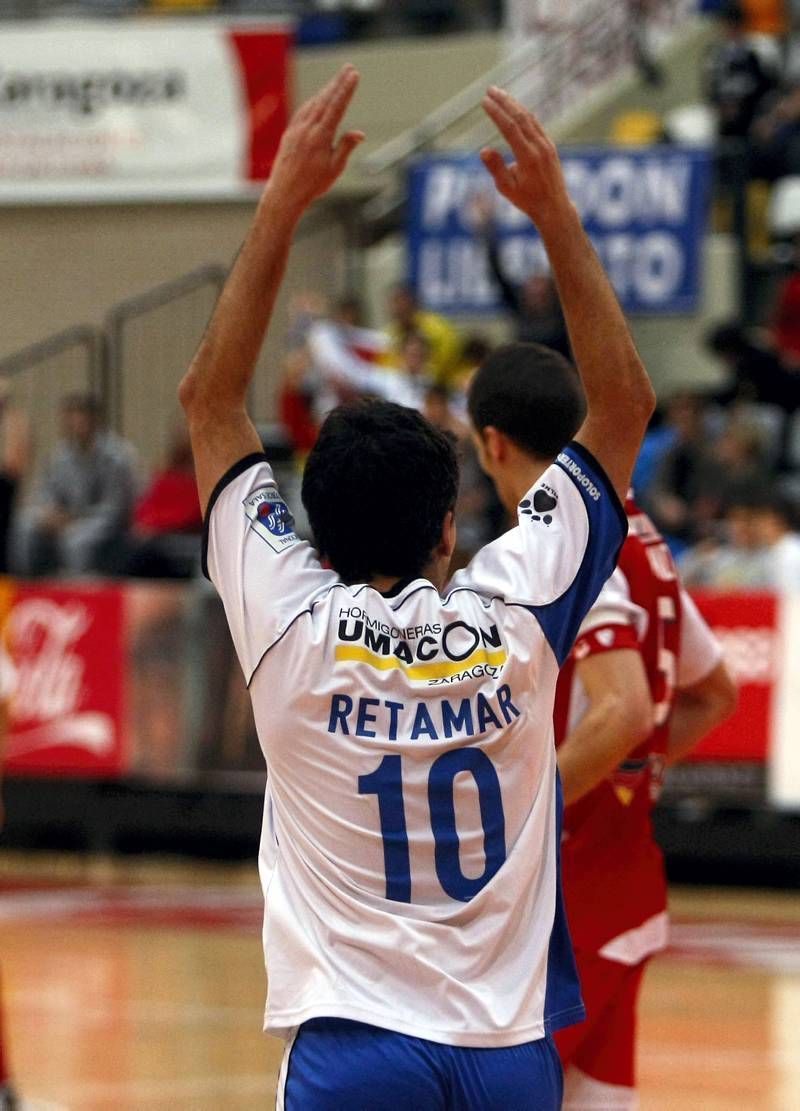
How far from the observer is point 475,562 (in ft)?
10.9

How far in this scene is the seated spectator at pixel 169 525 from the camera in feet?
49.7

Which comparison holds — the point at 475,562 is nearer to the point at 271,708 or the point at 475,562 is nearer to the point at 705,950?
the point at 271,708

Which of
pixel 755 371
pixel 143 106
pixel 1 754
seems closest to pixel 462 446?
pixel 755 371

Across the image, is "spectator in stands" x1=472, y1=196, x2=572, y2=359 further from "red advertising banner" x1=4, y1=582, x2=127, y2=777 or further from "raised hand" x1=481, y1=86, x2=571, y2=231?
"raised hand" x1=481, y1=86, x2=571, y2=231

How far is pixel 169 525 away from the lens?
1619 centimetres

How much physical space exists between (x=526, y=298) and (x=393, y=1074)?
13.0 meters

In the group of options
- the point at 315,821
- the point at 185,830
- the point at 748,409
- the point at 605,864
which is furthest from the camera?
the point at 748,409

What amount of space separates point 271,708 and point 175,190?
1666 centimetres

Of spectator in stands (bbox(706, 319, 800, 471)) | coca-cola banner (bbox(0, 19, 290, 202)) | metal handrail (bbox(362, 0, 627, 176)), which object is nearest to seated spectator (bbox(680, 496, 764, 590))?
spectator in stands (bbox(706, 319, 800, 471))

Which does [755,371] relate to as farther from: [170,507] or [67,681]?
[67,681]

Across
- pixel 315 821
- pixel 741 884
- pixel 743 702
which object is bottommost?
pixel 741 884

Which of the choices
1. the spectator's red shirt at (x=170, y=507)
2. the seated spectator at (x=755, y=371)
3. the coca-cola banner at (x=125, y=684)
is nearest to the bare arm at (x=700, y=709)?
the coca-cola banner at (x=125, y=684)

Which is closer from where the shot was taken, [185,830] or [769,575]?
[769,575]

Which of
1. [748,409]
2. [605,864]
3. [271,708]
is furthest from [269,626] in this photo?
[748,409]
